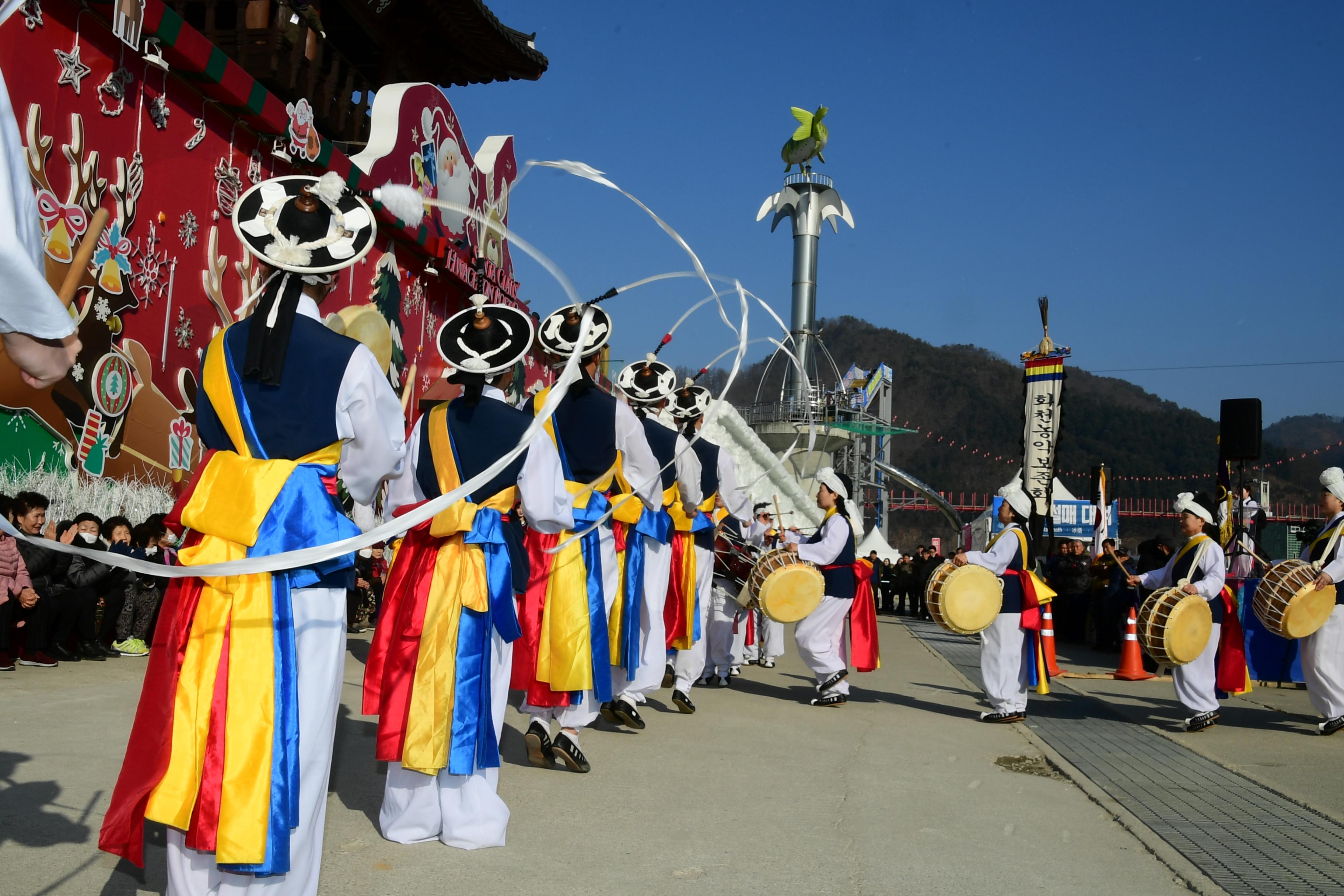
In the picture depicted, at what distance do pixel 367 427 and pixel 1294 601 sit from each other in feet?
22.7

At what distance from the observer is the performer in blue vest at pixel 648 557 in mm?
6445

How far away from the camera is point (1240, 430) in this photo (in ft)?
43.7

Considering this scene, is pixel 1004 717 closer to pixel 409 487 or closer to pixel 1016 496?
pixel 409 487

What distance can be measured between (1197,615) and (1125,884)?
418cm

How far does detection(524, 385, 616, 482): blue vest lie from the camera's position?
5.76 metres

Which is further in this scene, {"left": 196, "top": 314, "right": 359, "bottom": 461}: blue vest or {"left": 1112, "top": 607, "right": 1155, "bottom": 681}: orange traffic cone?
{"left": 1112, "top": 607, "right": 1155, "bottom": 681}: orange traffic cone

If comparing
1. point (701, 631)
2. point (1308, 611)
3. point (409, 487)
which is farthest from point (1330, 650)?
point (409, 487)

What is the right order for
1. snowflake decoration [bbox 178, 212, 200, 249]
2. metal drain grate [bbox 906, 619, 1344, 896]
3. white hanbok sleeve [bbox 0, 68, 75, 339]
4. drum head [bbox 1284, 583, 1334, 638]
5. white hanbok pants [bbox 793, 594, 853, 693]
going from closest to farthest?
1. white hanbok sleeve [bbox 0, 68, 75, 339]
2. metal drain grate [bbox 906, 619, 1344, 896]
3. drum head [bbox 1284, 583, 1334, 638]
4. white hanbok pants [bbox 793, 594, 853, 693]
5. snowflake decoration [bbox 178, 212, 200, 249]

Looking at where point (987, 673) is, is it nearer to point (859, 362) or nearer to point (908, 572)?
point (908, 572)

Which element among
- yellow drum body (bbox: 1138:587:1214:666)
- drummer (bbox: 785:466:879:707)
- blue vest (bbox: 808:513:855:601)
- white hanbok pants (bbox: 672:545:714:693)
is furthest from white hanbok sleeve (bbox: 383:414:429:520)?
yellow drum body (bbox: 1138:587:1214:666)

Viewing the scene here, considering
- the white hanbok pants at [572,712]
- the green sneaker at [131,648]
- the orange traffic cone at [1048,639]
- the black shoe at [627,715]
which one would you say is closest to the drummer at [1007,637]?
the orange traffic cone at [1048,639]

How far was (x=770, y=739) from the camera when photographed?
646 centimetres

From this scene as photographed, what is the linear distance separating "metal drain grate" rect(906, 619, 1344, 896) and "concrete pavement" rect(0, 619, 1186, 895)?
0.76 feet

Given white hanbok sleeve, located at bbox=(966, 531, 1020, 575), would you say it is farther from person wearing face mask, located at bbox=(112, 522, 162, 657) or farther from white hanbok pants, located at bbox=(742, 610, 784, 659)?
person wearing face mask, located at bbox=(112, 522, 162, 657)
